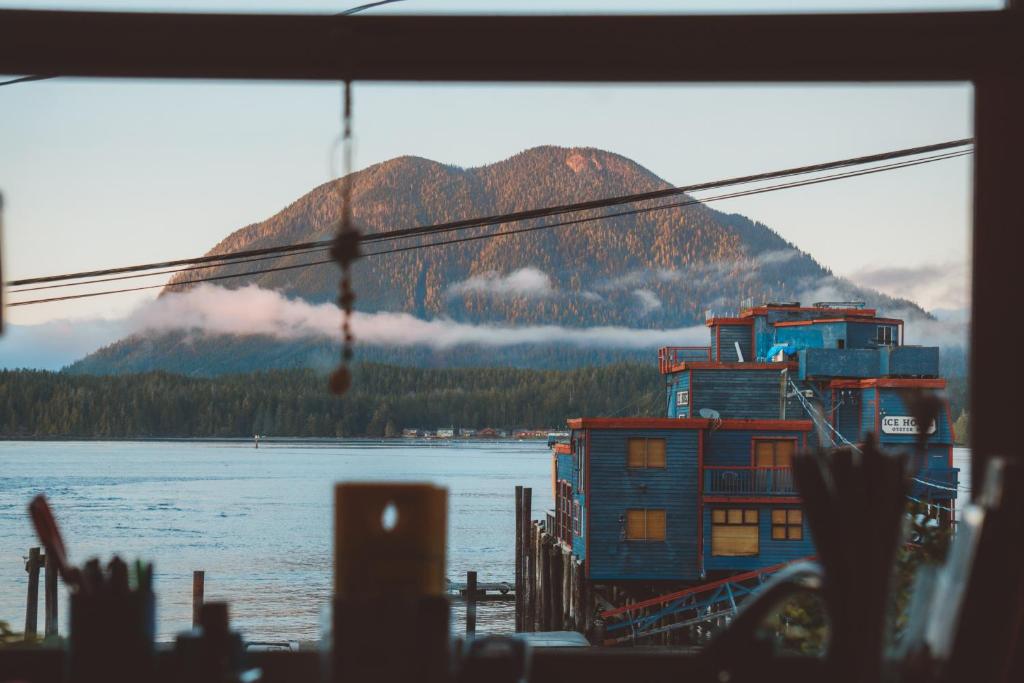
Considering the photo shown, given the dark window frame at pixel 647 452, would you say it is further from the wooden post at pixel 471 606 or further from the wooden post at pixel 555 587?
the wooden post at pixel 555 587

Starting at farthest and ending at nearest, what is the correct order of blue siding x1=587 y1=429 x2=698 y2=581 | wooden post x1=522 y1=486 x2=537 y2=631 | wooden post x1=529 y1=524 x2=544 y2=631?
wooden post x1=529 y1=524 x2=544 y2=631 < wooden post x1=522 y1=486 x2=537 y2=631 < blue siding x1=587 y1=429 x2=698 y2=581

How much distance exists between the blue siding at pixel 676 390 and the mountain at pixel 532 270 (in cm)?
10345

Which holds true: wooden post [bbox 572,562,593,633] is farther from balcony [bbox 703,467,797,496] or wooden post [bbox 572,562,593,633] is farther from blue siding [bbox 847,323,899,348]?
blue siding [bbox 847,323,899,348]

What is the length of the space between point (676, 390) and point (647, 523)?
7231 millimetres

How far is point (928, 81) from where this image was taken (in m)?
2.45

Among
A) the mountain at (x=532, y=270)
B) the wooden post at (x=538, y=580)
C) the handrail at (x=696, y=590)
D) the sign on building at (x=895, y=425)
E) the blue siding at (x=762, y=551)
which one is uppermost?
the mountain at (x=532, y=270)

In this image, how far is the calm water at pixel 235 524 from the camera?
4684 cm

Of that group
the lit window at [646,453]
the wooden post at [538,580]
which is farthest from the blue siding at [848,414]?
the wooden post at [538,580]

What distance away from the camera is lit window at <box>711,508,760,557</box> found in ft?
86.2

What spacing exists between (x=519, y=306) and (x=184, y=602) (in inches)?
4698

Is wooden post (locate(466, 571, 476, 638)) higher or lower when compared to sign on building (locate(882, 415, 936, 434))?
Answer: lower

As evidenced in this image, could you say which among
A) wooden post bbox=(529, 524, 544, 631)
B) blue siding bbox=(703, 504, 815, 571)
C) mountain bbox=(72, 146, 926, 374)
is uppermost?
mountain bbox=(72, 146, 926, 374)

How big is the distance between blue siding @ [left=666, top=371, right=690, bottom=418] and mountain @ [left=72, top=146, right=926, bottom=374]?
339 ft

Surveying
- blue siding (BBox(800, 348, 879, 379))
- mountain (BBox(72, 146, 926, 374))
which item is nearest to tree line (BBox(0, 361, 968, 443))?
mountain (BBox(72, 146, 926, 374))
